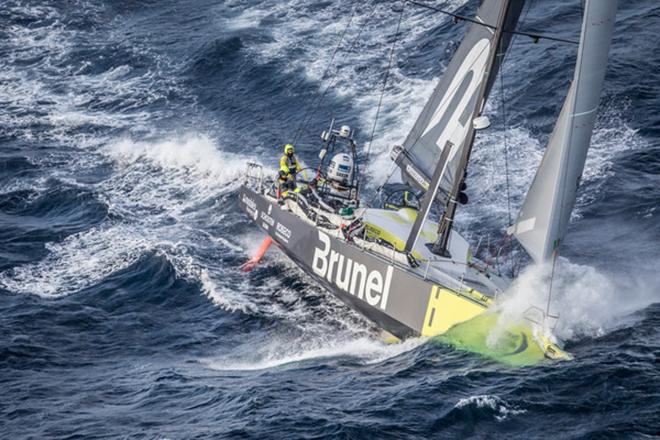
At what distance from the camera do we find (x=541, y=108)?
22.5 m

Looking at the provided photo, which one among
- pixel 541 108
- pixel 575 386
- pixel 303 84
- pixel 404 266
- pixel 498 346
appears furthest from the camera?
pixel 303 84

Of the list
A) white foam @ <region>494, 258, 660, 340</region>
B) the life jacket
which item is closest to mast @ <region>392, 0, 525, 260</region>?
white foam @ <region>494, 258, 660, 340</region>

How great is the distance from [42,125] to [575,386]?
2066 cm

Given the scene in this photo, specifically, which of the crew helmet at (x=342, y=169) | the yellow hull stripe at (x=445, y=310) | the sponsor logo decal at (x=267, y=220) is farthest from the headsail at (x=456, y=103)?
the sponsor logo decal at (x=267, y=220)

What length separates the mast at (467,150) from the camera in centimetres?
1458

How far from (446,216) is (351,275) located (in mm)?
2088

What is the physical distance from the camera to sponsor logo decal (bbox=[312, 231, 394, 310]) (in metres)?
15.5

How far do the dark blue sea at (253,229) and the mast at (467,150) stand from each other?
6.63 ft

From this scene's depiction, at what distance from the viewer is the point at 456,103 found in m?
16.2

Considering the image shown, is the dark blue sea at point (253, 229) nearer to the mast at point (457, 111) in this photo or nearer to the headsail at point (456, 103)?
the mast at point (457, 111)

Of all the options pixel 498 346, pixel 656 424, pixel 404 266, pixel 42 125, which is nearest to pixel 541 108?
pixel 404 266

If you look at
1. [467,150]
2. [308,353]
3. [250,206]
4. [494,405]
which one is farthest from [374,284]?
[250,206]

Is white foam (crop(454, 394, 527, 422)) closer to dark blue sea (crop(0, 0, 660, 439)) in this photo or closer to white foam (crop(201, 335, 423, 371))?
dark blue sea (crop(0, 0, 660, 439))

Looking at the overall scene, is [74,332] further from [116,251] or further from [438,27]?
[438,27]
